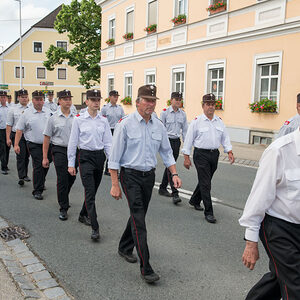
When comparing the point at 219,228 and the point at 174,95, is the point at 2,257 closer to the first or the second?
the point at 219,228

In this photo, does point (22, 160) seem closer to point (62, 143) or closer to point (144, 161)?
point (62, 143)

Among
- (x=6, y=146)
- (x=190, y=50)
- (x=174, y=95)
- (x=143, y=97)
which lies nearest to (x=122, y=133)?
(x=143, y=97)

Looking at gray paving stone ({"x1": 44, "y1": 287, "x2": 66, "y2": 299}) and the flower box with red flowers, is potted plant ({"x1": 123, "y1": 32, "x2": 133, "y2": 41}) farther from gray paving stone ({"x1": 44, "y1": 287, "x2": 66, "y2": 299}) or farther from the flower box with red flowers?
gray paving stone ({"x1": 44, "y1": 287, "x2": 66, "y2": 299})

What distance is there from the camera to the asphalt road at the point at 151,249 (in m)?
3.87

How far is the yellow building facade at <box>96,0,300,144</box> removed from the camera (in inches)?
577

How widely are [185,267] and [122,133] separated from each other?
5.44 feet

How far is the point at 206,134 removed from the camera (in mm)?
6305

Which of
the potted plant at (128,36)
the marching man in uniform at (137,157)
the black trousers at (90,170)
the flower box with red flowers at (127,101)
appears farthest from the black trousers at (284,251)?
the potted plant at (128,36)

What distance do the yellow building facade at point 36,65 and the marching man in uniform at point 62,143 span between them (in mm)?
52664

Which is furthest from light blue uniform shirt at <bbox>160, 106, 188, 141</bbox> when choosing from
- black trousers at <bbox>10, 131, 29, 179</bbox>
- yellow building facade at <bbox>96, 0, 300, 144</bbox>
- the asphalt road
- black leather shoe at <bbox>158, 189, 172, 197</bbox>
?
yellow building facade at <bbox>96, 0, 300, 144</bbox>

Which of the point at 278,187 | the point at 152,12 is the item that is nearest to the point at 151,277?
the point at 278,187

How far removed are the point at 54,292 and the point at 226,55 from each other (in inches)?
602

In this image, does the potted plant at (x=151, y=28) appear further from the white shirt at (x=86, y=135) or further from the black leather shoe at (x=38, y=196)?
the white shirt at (x=86, y=135)

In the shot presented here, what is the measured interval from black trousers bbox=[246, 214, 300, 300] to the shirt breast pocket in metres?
0.19
